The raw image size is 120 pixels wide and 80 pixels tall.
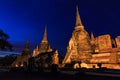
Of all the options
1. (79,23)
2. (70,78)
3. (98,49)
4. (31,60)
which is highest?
(79,23)

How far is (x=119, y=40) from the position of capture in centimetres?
4397

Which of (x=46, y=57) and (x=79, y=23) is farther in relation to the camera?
(x=79, y=23)

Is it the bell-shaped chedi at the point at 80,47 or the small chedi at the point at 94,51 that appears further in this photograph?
the bell-shaped chedi at the point at 80,47

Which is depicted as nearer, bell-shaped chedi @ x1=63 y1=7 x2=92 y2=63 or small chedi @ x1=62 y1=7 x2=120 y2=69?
small chedi @ x1=62 y1=7 x2=120 y2=69

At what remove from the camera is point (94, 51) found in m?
47.6

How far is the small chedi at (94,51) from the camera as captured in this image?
4005 centimetres

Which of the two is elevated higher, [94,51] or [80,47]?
[80,47]

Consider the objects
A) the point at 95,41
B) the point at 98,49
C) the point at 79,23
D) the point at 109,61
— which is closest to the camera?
the point at 109,61

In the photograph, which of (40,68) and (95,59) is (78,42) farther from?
(40,68)

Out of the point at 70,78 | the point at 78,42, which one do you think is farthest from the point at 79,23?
the point at 70,78

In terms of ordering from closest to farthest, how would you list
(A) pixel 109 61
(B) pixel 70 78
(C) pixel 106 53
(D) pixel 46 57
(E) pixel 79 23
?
1. (B) pixel 70 78
2. (D) pixel 46 57
3. (A) pixel 109 61
4. (C) pixel 106 53
5. (E) pixel 79 23

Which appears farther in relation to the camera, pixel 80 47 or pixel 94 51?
pixel 80 47

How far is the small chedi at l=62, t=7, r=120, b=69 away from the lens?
40.0 metres

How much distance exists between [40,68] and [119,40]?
2595 cm
